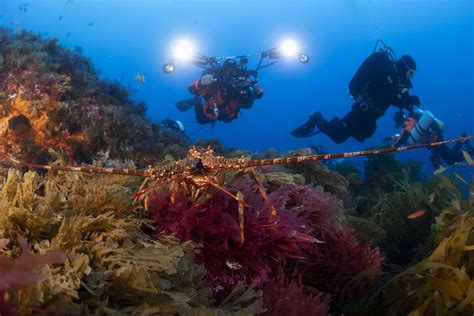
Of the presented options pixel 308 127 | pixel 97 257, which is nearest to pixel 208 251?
pixel 97 257

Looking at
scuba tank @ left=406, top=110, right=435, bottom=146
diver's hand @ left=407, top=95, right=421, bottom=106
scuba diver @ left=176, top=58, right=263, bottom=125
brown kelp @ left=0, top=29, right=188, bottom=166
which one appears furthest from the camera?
scuba diver @ left=176, top=58, right=263, bottom=125

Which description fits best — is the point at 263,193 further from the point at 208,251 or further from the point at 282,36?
the point at 282,36

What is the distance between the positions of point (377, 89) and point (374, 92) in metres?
0.12

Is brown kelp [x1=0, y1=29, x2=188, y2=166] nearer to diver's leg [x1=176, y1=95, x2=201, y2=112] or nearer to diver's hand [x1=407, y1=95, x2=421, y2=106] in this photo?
diver's leg [x1=176, y1=95, x2=201, y2=112]

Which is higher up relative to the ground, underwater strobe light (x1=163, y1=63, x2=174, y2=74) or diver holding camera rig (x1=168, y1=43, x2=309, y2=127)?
underwater strobe light (x1=163, y1=63, x2=174, y2=74)

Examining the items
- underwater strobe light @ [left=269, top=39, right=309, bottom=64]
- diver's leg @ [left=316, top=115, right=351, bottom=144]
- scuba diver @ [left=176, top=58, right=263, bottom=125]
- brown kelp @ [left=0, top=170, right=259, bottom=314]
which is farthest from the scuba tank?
brown kelp @ [left=0, top=170, right=259, bottom=314]

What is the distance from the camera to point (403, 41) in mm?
97375

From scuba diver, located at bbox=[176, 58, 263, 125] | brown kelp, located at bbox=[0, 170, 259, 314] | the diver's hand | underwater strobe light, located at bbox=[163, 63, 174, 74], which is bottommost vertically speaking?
brown kelp, located at bbox=[0, 170, 259, 314]

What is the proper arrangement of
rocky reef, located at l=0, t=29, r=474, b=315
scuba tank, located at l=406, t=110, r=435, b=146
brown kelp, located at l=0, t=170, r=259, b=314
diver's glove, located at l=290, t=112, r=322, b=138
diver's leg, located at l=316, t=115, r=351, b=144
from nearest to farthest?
brown kelp, located at l=0, t=170, r=259, b=314
rocky reef, located at l=0, t=29, r=474, b=315
scuba tank, located at l=406, t=110, r=435, b=146
diver's leg, located at l=316, t=115, r=351, b=144
diver's glove, located at l=290, t=112, r=322, b=138

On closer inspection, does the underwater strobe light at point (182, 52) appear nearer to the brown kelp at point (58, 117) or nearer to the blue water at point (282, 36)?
the brown kelp at point (58, 117)

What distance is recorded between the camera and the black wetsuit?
35.9 feet

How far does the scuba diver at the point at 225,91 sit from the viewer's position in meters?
12.4

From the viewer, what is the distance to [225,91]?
489 inches

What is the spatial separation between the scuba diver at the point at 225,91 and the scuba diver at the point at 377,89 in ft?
10.3
